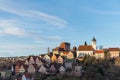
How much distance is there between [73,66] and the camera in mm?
72875

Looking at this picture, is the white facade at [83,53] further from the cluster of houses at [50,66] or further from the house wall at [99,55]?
the house wall at [99,55]

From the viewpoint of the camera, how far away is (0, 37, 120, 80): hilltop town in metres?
67.1

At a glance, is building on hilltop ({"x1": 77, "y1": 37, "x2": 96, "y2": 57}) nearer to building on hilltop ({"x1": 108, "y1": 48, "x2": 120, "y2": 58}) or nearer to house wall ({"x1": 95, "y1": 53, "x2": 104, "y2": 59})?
house wall ({"x1": 95, "y1": 53, "x2": 104, "y2": 59})

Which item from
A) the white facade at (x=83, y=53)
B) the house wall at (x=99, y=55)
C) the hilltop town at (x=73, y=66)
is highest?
the white facade at (x=83, y=53)

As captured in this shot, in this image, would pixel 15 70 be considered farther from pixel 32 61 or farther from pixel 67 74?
pixel 67 74

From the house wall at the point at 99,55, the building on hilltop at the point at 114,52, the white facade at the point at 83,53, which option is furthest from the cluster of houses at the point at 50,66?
the building on hilltop at the point at 114,52

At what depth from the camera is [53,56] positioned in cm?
8269

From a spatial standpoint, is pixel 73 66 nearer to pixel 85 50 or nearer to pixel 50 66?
pixel 50 66

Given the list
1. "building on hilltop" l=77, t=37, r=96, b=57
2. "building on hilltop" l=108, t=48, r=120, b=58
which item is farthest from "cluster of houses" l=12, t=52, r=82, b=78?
"building on hilltop" l=108, t=48, r=120, b=58

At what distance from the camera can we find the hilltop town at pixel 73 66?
67062 mm

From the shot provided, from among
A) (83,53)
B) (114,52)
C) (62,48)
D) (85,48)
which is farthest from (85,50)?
(62,48)

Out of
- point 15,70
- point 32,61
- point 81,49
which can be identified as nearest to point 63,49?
point 81,49

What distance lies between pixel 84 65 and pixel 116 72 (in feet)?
24.6

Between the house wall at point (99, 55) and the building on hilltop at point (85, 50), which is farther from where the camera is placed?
the building on hilltop at point (85, 50)
